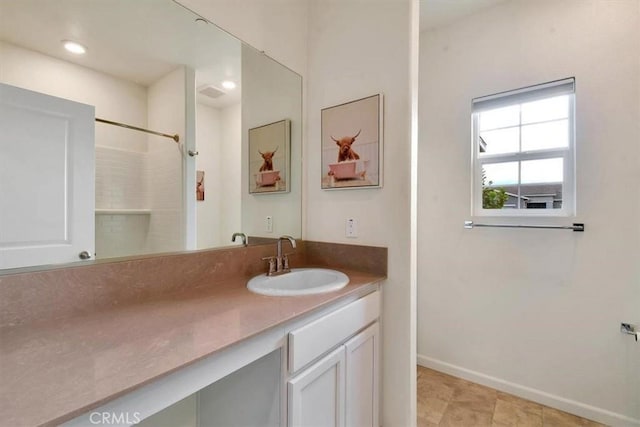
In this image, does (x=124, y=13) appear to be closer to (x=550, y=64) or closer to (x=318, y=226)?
(x=318, y=226)

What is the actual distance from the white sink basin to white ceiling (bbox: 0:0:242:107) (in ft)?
3.01

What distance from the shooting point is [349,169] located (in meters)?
1.55

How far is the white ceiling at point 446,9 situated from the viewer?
73.6 inches

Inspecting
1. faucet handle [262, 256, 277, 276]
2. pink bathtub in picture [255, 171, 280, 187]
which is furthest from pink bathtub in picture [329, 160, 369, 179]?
faucet handle [262, 256, 277, 276]

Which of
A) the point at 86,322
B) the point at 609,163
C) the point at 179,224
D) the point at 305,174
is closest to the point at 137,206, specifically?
the point at 179,224

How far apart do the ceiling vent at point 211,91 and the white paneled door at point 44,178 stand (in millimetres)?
491

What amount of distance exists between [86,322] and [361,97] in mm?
1518

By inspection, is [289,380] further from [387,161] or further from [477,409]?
[477,409]

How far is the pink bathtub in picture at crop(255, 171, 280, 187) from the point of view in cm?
166

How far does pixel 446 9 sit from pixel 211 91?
5.77 feet

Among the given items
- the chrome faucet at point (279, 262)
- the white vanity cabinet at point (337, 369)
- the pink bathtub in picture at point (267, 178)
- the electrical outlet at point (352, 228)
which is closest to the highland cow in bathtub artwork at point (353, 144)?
the electrical outlet at point (352, 228)

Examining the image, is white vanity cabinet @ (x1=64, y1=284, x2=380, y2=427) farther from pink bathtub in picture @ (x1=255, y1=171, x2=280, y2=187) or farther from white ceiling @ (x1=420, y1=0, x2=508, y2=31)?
white ceiling @ (x1=420, y1=0, x2=508, y2=31)

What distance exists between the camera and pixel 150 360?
2.00 ft

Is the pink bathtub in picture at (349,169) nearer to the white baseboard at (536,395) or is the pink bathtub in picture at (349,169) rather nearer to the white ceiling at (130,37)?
the white ceiling at (130,37)
